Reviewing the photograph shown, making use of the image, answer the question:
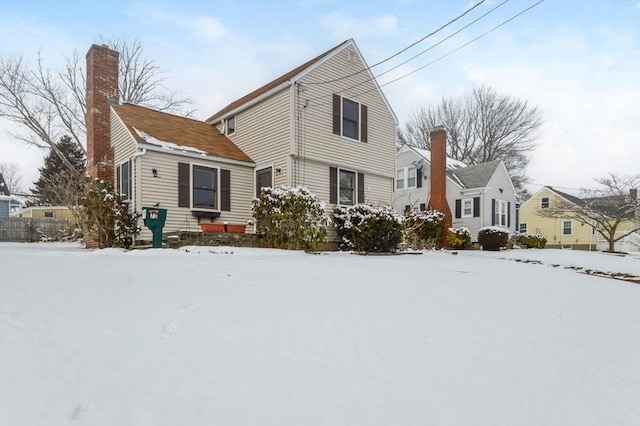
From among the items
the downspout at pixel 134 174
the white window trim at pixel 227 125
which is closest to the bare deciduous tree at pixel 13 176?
the white window trim at pixel 227 125

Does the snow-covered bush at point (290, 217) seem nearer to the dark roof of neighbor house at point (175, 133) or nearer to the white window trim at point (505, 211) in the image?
the dark roof of neighbor house at point (175, 133)

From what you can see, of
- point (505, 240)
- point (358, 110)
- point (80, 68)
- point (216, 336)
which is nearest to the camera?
point (216, 336)

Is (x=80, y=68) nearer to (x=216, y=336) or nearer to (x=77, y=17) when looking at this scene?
(x=77, y=17)

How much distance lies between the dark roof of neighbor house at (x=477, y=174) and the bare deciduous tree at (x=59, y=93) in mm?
19262

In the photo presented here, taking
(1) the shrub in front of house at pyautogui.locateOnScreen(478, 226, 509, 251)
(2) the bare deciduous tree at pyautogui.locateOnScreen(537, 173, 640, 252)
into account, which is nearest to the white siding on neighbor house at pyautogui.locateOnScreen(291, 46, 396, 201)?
(1) the shrub in front of house at pyautogui.locateOnScreen(478, 226, 509, 251)

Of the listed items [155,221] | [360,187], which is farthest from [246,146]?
[155,221]

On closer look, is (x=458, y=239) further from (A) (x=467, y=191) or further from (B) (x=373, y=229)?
(B) (x=373, y=229)

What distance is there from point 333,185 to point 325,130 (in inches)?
74.6

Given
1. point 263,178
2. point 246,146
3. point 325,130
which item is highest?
point 325,130

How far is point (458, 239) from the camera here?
51.6 feet

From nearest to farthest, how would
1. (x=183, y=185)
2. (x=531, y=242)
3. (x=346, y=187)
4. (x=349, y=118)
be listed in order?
(x=183, y=185), (x=346, y=187), (x=349, y=118), (x=531, y=242)

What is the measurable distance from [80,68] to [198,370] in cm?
2366

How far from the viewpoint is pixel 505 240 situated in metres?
16.1


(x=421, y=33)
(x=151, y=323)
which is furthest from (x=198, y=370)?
Answer: (x=421, y=33)
